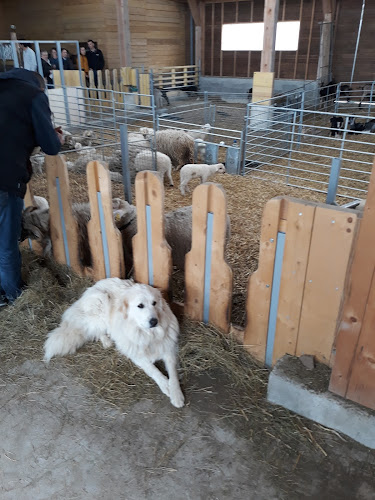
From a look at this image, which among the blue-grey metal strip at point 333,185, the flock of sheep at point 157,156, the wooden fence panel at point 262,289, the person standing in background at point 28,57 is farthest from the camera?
the person standing in background at point 28,57

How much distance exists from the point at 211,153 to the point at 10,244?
5490mm

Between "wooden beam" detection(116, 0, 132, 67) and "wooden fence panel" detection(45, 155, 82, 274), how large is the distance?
12003 millimetres

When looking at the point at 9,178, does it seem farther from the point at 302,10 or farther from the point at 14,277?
the point at 302,10

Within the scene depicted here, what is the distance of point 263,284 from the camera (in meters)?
2.47

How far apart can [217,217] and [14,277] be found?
6.49ft

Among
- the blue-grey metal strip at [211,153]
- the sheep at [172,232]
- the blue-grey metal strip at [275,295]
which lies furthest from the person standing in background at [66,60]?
the blue-grey metal strip at [275,295]

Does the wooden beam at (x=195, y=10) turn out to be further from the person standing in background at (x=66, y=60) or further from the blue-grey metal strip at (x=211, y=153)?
the blue-grey metal strip at (x=211, y=153)

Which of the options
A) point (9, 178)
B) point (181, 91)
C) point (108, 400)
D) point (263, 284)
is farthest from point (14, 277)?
point (181, 91)

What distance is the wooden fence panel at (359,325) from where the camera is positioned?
5.90 ft

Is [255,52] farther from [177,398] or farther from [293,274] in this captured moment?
[177,398]

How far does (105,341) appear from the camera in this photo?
9.54ft

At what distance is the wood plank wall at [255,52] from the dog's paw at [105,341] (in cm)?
1533

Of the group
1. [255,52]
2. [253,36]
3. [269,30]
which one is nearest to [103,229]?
[269,30]

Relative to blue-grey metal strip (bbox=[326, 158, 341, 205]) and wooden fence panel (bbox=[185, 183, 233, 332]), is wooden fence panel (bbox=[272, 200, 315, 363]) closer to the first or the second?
wooden fence panel (bbox=[185, 183, 233, 332])
